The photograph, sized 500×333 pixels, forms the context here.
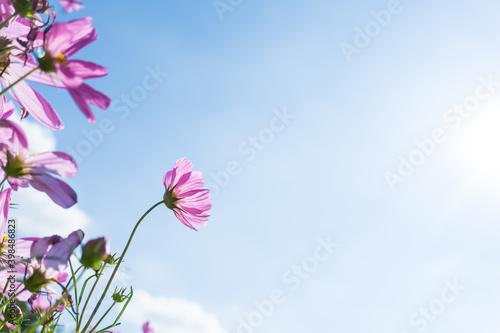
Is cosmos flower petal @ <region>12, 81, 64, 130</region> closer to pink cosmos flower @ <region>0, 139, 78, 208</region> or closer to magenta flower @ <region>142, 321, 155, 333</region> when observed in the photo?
pink cosmos flower @ <region>0, 139, 78, 208</region>

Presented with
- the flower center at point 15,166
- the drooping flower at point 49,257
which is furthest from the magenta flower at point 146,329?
the flower center at point 15,166

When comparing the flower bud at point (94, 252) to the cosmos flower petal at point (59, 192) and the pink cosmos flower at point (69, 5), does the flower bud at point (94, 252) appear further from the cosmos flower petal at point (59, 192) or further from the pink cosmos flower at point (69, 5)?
the pink cosmos flower at point (69, 5)

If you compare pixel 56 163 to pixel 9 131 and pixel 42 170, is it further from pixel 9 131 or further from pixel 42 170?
pixel 9 131

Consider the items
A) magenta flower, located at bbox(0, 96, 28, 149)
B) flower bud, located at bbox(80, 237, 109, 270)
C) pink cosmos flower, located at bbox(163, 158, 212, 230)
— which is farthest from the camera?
pink cosmos flower, located at bbox(163, 158, 212, 230)

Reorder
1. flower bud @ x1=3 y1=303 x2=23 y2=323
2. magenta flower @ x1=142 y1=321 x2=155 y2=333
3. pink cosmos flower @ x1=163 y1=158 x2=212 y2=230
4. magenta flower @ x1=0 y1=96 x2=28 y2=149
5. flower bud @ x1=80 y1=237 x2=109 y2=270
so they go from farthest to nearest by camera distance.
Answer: magenta flower @ x1=142 y1=321 x2=155 y2=333 < pink cosmos flower @ x1=163 y1=158 x2=212 y2=230 < flower bud @ x1=3 y1=303 x2=23 y2=323 < flower bud @ x1=80 y1=237 x2=109 y2=270 < magenta flower @ x1=0 y1=96 x2=28 y2=149

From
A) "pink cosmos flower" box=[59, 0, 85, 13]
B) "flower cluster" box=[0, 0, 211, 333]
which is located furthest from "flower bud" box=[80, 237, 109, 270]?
"pink cosmos flower" box=[59, 0, 85, 13]

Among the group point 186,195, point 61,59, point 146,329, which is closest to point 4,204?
point 61,59
